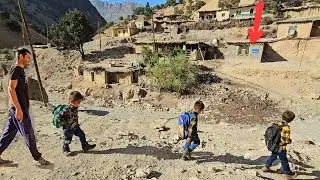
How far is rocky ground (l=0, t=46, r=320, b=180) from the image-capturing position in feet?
18.4

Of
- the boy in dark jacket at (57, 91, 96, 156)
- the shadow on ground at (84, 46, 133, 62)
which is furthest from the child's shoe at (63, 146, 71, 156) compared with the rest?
the shadow on ground at (84, 46, 133, 62)

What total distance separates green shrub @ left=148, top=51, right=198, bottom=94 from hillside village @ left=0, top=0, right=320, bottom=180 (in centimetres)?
18

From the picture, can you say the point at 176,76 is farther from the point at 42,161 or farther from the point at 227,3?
the point at 227,3

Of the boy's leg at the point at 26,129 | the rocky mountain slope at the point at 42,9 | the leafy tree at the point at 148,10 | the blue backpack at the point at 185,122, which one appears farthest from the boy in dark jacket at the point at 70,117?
the rocky mountain slope at the point at 42,9

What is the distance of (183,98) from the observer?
22000mm

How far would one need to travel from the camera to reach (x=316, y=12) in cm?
3684

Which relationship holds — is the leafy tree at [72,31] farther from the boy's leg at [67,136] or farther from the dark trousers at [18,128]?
the dark trousers at [18,128]

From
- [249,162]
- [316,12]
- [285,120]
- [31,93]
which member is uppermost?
[316,12]

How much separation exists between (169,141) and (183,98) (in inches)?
535

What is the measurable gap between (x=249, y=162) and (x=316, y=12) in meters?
36.8

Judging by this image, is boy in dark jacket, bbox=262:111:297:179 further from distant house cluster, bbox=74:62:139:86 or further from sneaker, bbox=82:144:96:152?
distant house cluster, bbox=74:62:139:86

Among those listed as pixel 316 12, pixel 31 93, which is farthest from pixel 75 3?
pixel 31 93

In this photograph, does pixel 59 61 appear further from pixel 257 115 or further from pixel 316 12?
pixel 316 12

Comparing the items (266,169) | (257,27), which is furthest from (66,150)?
(257,27)
